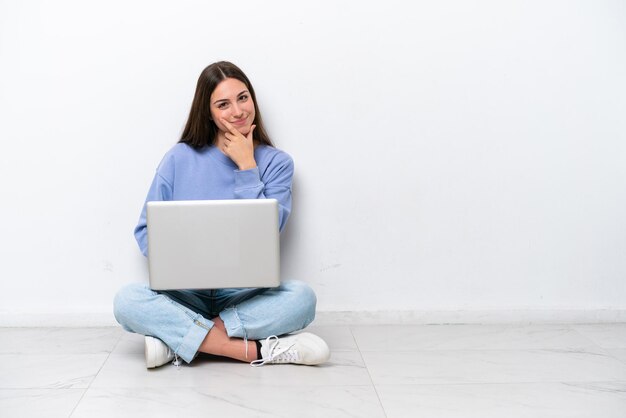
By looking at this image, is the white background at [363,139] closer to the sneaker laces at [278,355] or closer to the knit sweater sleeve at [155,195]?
the knit sweater sleeve at [155,195]

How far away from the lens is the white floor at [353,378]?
1.58 meters

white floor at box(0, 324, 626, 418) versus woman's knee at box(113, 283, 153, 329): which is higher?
woman's knee at box(113, 283, 153, 329)

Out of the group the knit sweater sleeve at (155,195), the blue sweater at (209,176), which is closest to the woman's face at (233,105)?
the blue sweater at (209,176)

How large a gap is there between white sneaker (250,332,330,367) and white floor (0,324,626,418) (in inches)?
1.0

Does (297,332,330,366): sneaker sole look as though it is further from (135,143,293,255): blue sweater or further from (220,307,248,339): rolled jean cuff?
(135,143,293,255): blue sweater

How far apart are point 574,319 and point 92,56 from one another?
162cm

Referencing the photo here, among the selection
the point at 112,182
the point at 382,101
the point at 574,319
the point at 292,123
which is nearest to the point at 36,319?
the point at 112,182

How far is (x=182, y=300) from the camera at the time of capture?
2006 millimetres

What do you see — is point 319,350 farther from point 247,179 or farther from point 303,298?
point 247,179

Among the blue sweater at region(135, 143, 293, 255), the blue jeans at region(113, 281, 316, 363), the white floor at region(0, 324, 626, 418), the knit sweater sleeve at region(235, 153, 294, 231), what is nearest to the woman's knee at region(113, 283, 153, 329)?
the blue jeans at region(113, 281, 316, 363)

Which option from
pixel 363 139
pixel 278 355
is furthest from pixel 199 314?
pixel 363 139

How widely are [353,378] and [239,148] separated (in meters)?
0.69

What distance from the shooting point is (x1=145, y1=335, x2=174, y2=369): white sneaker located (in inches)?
72.9

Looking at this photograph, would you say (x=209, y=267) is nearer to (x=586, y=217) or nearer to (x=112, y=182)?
(x=112, y=182)
